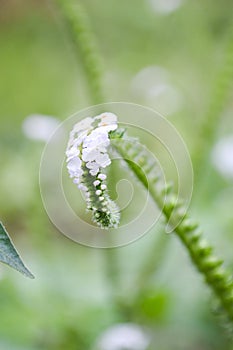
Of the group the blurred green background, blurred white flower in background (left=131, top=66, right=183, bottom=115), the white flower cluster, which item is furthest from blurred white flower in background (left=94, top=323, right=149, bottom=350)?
blurred white flower in background (left=131, top=66, right=183, bottom=115)

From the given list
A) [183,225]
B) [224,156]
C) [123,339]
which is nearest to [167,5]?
[224,156]

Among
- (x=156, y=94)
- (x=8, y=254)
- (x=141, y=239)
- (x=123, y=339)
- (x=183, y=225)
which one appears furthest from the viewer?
(x=156, y=94)

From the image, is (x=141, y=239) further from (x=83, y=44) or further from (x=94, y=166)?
(x=94, y=166)

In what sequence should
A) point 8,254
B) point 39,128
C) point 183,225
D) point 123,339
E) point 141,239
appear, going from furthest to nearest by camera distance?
point 141,239 < point 39,128 < point 123,339 < point 183,225 < point 8,254

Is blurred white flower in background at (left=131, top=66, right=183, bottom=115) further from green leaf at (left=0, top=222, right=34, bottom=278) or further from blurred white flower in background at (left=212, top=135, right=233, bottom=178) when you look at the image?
green leaf at (left=0, top=222, right=34, bottom=278)

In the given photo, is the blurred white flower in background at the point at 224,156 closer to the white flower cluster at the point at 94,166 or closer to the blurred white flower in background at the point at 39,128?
the blurred white flower in background at the point at 39,128

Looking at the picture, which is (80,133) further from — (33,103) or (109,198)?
(33,103)

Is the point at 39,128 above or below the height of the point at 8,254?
above

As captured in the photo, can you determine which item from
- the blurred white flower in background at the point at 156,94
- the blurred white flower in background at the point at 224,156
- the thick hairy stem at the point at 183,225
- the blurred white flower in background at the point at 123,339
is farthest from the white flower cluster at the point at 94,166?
the blurred white flower in background at the point at 156,94
